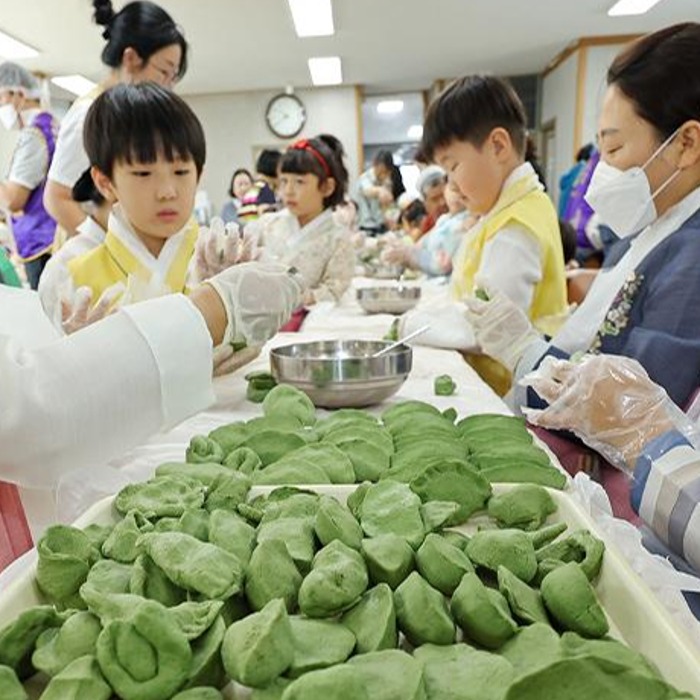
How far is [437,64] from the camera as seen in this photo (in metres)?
7.78

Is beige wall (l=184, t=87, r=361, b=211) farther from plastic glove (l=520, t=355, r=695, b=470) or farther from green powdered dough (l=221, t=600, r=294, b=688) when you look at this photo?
green powdered dough (l=221, t=600, r=294, b=688)

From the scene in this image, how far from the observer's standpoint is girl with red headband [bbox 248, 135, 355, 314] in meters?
2.97

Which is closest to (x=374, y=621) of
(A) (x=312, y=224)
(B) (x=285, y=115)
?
(A) (x=312, y=224)

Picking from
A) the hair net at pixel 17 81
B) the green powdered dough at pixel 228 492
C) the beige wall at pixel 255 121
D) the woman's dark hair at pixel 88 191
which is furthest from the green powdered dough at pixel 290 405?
the beige wall at pixel 255 121

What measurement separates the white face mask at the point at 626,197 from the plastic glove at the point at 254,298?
66 centimetres

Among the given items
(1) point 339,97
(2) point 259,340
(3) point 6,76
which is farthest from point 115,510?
(1) point 339,97

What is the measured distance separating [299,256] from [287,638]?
2.64 m

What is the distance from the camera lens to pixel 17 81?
3.45 m

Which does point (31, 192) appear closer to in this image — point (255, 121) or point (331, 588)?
point (331, 588)

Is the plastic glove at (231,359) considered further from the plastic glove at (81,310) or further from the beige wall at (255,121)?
the beige wall at (255,121)

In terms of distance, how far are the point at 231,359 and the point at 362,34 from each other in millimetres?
5739

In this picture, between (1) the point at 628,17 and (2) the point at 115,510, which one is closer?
(2) the point at 115,510

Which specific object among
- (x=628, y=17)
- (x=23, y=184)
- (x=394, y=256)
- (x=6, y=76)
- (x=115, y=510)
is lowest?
(x=394, y=256)

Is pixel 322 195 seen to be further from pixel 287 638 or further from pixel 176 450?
pixel 287 638
